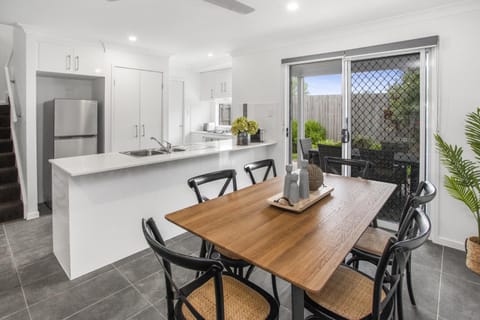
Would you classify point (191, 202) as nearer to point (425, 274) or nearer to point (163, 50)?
point (425, 274)

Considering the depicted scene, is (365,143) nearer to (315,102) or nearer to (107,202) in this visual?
(315,102)

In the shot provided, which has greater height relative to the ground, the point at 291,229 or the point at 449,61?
the point at 449,61

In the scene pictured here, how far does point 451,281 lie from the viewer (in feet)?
7.36

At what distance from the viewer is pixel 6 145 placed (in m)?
4.18

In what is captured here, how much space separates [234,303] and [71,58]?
4.18 metres

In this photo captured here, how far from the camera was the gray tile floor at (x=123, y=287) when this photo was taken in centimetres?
188

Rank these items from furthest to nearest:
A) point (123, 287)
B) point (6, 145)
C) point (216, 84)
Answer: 1. point (216, 84)
2. point (6, 145)
3. point (123, 287)

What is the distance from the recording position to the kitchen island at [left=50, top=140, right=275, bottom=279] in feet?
7.39

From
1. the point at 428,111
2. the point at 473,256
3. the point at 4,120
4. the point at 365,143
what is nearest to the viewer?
the point at 473,256

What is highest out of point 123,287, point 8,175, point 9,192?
point 8,175

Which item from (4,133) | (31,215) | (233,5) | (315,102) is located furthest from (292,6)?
(4,133)

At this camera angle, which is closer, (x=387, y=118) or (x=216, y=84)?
(x=387, y=118)

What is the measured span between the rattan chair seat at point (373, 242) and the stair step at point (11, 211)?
4.02 metres

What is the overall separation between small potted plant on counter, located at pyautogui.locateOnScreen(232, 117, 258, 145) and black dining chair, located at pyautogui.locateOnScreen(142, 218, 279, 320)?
8.41ft
